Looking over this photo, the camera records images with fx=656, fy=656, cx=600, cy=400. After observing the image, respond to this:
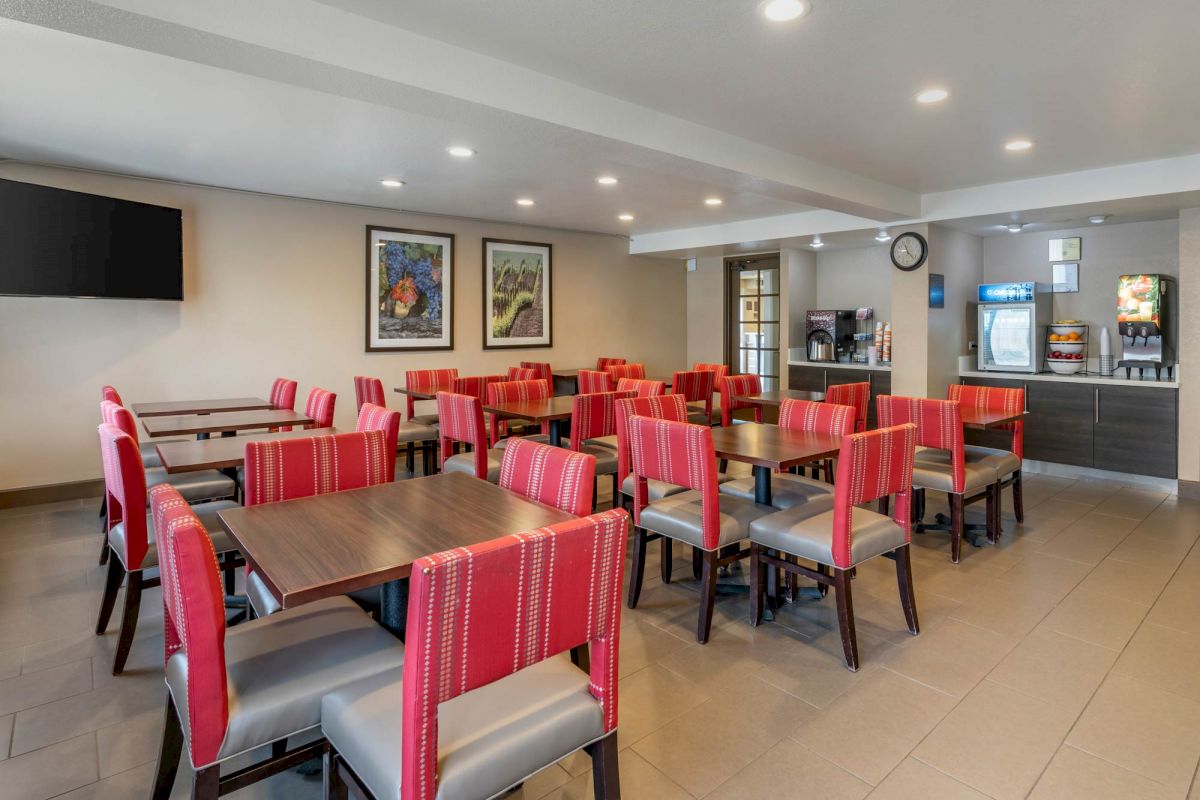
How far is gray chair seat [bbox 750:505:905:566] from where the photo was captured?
2666 millimetres

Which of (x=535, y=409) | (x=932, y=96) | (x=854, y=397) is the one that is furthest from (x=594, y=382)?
(x=932, y=96)

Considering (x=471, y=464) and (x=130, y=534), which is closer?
(x=130, y=534)

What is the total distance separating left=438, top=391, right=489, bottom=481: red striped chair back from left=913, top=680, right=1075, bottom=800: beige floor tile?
2569 millimetres

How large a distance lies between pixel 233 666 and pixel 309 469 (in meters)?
0.94

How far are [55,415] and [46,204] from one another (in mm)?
1676

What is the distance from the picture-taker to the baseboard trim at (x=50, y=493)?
491 centimetres

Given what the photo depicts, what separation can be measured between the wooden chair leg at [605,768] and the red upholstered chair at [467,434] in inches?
91.8

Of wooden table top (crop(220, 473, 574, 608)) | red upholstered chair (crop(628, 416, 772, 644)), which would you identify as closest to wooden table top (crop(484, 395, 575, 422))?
red upholstered chair (crop(628, 416, 772, 644))

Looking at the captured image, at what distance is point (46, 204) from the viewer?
4285 mm

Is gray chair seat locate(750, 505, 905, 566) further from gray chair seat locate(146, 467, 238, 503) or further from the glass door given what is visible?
the glass door

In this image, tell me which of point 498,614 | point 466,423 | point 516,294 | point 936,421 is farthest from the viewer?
point 516,294

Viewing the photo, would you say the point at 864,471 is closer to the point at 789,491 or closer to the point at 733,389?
the point at 789,491

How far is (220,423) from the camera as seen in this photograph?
12.9ft

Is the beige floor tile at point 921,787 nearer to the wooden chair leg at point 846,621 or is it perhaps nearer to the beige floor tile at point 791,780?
the beige floor tile at point 791,780
